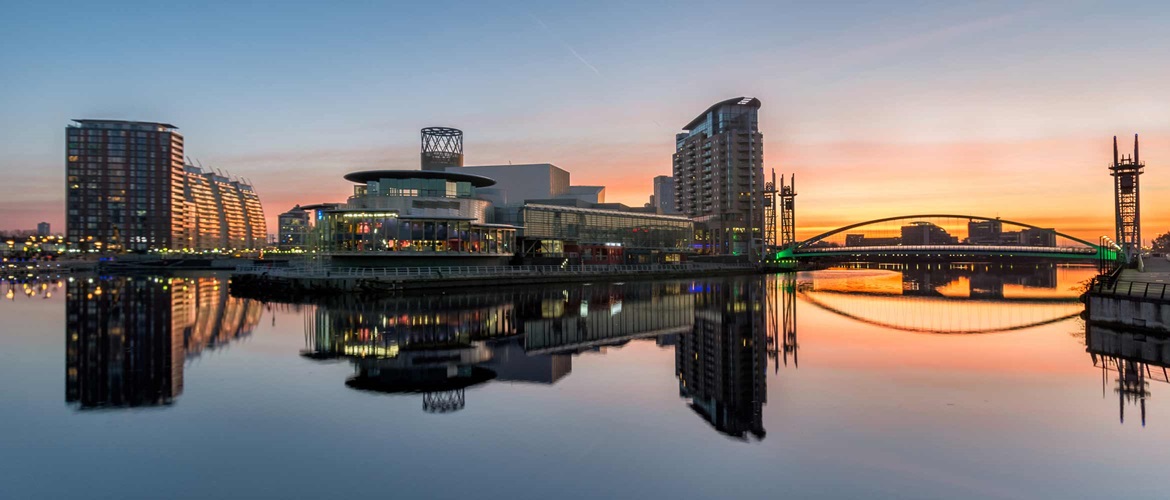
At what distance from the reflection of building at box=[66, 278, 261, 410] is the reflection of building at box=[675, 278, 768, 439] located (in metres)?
12.4

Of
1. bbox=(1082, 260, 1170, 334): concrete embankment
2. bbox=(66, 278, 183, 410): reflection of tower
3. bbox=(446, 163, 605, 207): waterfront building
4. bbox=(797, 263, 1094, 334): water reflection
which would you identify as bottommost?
bbox=(797, 263, 1094, 334): water reflection

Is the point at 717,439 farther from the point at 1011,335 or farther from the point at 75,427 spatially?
the point at 1011,335

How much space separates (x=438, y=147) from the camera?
299 feet

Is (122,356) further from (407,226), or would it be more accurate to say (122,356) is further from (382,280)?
(407,226)

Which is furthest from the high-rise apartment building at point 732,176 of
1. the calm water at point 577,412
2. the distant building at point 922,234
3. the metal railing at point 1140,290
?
the calm water at point 577,412

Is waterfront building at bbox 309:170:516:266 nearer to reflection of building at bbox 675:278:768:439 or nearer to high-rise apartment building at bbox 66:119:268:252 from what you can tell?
reflection of building at bbox 675:278:768:439

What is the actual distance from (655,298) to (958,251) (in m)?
59.9

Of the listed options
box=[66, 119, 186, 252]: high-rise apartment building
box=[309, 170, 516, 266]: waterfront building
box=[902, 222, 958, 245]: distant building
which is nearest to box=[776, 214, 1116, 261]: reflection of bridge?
box=[902, 222, 958, 245]: distant building

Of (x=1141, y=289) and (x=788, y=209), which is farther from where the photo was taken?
(x=788, y=209)

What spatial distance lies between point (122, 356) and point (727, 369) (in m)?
18.8

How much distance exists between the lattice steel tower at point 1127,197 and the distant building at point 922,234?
2969 inches

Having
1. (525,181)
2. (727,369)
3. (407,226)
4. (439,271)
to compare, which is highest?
(525,181)

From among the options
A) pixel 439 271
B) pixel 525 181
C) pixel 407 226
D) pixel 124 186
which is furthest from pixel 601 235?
pixel 124 186

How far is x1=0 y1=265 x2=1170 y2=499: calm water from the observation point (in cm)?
955
